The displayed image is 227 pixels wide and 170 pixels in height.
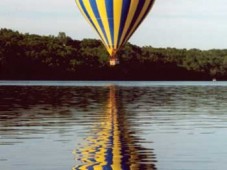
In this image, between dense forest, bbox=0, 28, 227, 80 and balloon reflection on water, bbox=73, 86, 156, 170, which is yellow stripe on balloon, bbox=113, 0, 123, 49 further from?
dense forest, bbox=0, 28, 227, 80

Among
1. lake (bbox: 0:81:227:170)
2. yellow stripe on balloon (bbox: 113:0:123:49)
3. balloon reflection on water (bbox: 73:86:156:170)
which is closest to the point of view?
balloon reflection on water (bbox: 73:86:156:170)

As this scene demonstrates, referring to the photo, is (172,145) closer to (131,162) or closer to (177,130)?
(131,162)

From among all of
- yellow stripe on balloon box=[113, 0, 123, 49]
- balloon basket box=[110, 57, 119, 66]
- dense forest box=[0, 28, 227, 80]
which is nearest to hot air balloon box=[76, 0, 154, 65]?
yellow stripe on balloon box=[113, 0, 123, 49]

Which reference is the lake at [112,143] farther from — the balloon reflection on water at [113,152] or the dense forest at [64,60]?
the dense forest at [64,60]

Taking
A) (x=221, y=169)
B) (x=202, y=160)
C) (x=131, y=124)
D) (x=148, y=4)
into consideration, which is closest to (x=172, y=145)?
(x=202, y=160)

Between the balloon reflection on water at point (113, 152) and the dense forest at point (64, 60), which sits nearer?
the balloon reflection on water at point (113, 152)

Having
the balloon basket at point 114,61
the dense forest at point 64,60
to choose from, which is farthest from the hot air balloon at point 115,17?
the dense forest at point 64,60

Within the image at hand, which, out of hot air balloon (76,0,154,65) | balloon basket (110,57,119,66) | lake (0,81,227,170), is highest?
hot air balloon (76,0,154,65)
